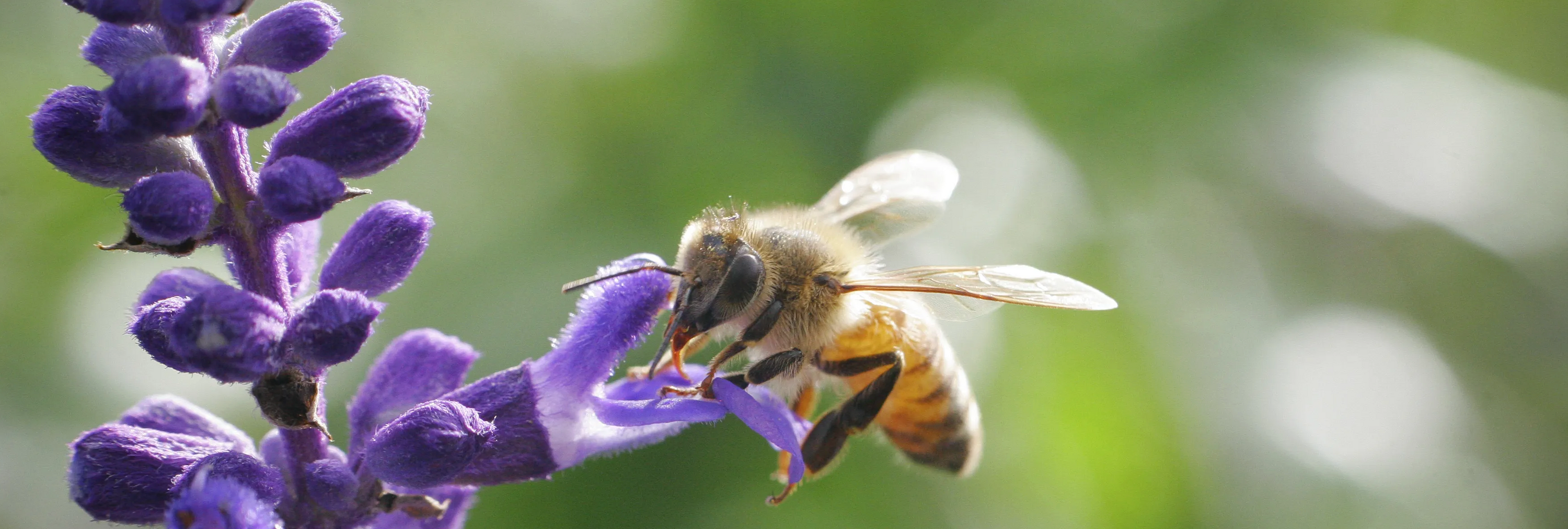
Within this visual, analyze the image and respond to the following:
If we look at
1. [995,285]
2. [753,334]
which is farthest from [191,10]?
[995,285]

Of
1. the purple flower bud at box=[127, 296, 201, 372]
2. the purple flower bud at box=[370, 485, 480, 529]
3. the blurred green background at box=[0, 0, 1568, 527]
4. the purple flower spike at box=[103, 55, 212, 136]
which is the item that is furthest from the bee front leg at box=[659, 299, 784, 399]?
the blurred green background at box=[0, 0, 1568, 527]

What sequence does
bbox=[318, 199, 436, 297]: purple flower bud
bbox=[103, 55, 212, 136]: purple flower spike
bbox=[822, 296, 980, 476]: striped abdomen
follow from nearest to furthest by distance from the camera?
1. bbox=[103, 55, 212, 136]: purple flower spike
2. bbox=[318, 199, 436, 297]: purple flower bud
3. bbox=[822, 296, 980, 476]: striped abdomen

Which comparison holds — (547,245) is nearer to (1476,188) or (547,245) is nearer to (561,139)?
(561,139)

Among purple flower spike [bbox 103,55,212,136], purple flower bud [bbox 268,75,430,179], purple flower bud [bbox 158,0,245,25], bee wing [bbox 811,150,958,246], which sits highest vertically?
bee wing [bbox 811,150,958,246]

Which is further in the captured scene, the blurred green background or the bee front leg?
the blurred green background

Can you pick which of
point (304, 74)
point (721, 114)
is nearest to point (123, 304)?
point (304, 74)

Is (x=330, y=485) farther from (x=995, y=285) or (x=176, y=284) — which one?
(x=995, y=285)

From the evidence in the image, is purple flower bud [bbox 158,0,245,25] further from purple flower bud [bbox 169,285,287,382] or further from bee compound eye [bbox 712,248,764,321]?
bee compound eye [bbox 712,248,764,321]

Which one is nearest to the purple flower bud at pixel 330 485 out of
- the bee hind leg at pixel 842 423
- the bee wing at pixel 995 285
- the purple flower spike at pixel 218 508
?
the purple flower spike at pixel 218 508
